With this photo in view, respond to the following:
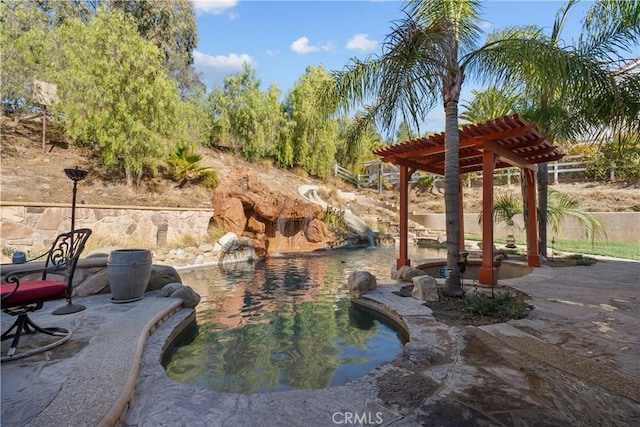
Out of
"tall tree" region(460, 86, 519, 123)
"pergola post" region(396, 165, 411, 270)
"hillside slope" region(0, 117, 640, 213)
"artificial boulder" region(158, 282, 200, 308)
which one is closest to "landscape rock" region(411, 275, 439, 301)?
"pergola post" region(396, 165, 411, 270)

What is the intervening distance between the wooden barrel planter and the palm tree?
14.4 ft

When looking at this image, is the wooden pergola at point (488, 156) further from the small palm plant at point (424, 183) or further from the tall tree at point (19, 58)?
the tall tree at point (19, 58)

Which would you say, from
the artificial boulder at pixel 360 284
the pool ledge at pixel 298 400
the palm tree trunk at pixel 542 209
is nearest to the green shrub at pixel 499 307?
the pool ledge at pixel 298 400

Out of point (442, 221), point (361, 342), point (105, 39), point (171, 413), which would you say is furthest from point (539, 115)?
point (105, 39)

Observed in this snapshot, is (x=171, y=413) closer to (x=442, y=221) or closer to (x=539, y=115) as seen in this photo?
(x=539, y=115)

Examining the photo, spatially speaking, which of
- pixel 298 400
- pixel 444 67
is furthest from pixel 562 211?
pixel 298 400

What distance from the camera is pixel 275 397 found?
2.38 m

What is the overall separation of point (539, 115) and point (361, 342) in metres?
7.47

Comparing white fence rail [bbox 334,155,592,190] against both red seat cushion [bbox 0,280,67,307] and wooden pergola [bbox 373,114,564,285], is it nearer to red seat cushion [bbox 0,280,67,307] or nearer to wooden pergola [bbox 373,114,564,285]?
wooden pergola [bbox 373,114,564,285]

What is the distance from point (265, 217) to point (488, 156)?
27.3ft

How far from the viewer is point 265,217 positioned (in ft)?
40.3

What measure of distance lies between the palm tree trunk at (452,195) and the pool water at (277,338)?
1479 mm

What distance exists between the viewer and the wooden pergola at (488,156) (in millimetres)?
5852

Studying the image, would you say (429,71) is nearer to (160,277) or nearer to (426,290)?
(426,290)
